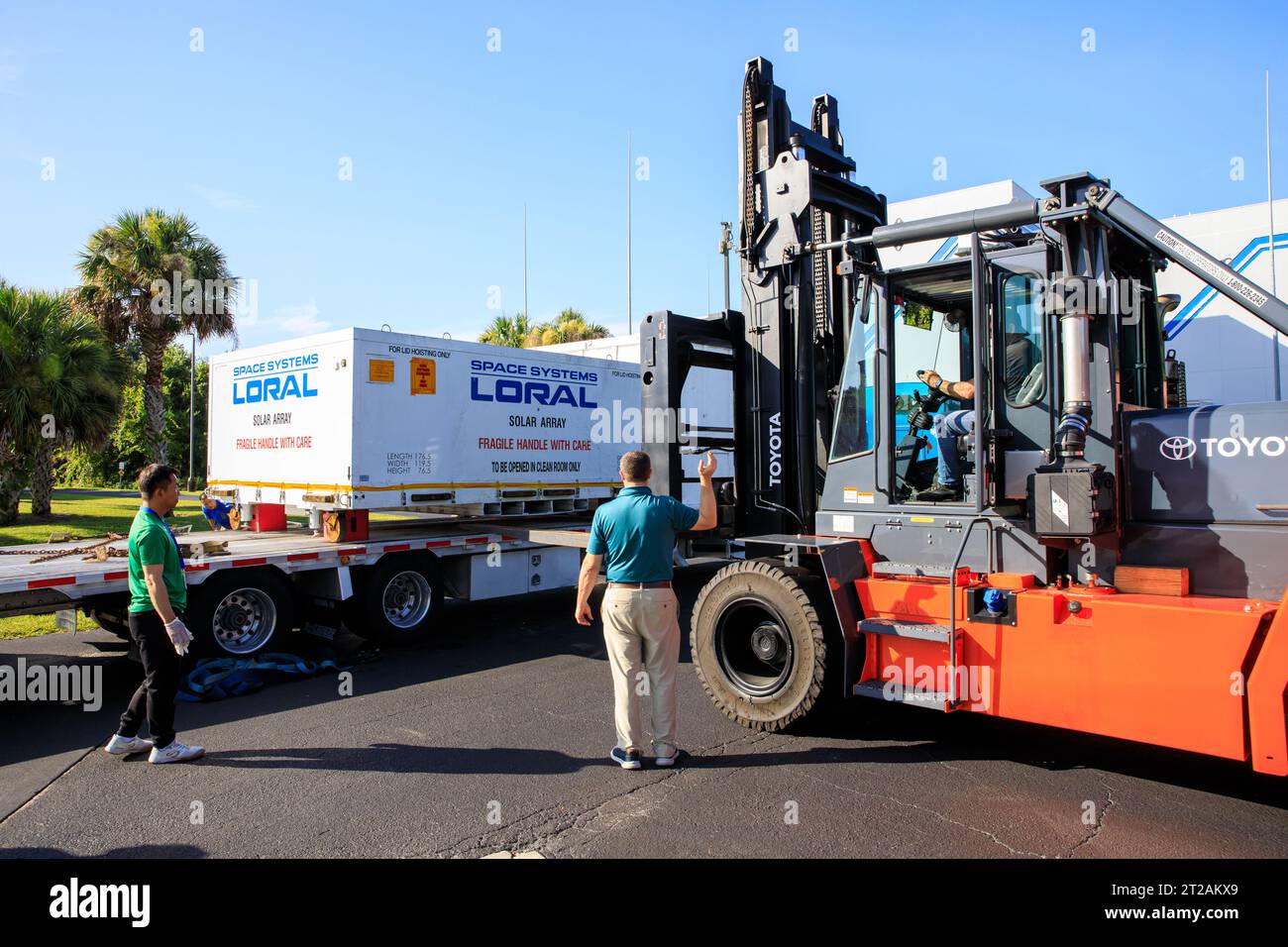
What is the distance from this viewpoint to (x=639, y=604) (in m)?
5.30

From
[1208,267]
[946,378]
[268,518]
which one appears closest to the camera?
[1208,267]

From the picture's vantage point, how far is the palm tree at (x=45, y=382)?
1716cm

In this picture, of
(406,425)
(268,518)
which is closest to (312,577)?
(406,425)

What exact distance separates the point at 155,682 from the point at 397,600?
12.7 ft

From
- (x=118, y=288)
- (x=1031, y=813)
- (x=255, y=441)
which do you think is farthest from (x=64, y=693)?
(x=118, y=288)

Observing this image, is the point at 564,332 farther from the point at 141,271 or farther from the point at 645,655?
the point at 645,655

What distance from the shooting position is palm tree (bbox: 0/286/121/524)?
17.2 meters

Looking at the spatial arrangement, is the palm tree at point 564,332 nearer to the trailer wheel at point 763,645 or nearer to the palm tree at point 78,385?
the palm tree at point 78,385

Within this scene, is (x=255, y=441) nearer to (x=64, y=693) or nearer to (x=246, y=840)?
(x=64, y=693)

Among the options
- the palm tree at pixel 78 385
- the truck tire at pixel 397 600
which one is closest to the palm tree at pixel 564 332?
the palm tree at pixel 78 385

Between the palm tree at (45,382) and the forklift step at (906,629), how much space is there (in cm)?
1780

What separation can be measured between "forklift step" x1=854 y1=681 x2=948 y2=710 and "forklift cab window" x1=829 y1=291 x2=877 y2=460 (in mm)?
1551

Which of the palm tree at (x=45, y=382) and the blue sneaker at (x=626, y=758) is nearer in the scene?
the blue sneaker at (x=626, y=758)

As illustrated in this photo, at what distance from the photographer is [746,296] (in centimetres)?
698
